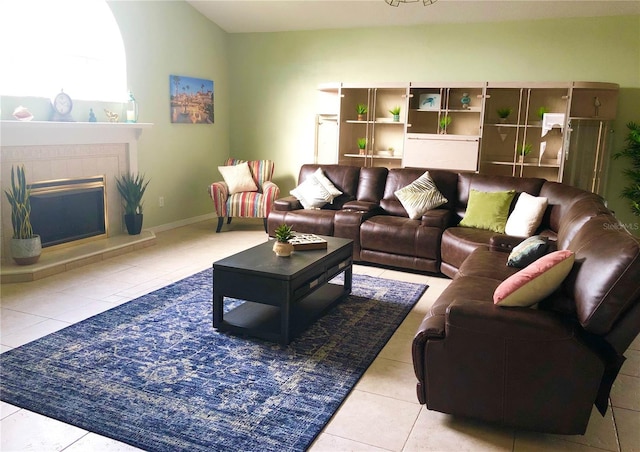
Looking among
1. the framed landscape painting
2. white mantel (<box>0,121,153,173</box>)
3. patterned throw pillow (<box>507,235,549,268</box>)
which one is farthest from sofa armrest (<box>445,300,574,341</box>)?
the framed landscape painting

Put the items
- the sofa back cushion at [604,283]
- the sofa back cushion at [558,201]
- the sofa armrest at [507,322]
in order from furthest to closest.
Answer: the sofa back cushion at [558,201] → the sofa armrest at [507,322] → the sofa back cushion at [604,283]

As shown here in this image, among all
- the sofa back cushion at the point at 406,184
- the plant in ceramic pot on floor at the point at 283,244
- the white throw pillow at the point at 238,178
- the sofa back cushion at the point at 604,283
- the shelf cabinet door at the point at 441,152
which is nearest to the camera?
the sofa back cushion at the point at 604,283

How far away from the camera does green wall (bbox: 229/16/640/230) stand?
19.0 feet

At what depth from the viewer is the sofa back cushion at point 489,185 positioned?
4789 mm

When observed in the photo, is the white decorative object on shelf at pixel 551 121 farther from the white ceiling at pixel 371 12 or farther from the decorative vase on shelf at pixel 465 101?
the white ceiling at pixel 371 12

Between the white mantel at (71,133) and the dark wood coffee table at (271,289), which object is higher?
the white mantel at (71,133)

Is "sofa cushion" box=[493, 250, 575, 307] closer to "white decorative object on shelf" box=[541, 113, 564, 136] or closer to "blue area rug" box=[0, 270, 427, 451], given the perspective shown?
"blue area rug" box=[0, 270, 427, 451]

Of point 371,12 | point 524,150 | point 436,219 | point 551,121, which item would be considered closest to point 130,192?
point 436,219

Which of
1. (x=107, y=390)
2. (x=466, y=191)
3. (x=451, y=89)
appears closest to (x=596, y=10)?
(x=451, y=89)

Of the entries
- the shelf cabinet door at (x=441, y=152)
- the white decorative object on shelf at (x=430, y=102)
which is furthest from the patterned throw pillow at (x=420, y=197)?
the white decorative object on shelf at (x=430, y=102)

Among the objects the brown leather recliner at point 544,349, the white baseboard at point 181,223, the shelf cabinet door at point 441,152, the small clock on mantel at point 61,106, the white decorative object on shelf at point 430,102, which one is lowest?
the white baseboard at point 181,223

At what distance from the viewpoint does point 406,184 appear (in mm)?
5414

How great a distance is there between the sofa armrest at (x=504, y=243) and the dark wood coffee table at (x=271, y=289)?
1201mm

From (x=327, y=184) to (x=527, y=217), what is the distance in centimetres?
219
